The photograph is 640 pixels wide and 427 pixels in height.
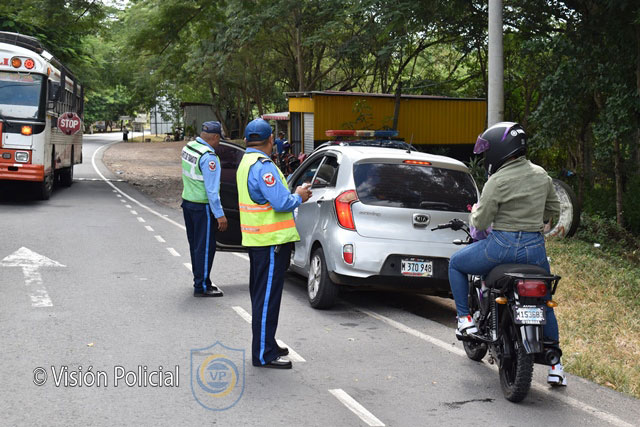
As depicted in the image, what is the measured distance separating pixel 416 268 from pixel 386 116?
62.8 feet

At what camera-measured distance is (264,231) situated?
6.02 meters

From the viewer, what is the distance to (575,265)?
10492mm

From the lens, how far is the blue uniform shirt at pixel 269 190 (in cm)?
595

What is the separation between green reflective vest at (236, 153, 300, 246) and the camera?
19.7 feet

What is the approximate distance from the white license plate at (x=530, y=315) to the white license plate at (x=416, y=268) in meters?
2.59

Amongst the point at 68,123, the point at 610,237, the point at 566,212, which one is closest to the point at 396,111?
the point at 68,123

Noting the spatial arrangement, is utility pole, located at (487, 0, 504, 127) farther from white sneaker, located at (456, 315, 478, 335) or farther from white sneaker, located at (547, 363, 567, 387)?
white sneaker, located at (547, 363, 567, 387)

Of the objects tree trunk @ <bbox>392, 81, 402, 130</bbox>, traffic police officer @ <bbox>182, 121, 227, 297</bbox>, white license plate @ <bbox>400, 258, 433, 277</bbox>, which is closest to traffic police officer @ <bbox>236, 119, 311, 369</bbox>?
white license plate @ <bbox>400, 258, 433, 277</bbox>

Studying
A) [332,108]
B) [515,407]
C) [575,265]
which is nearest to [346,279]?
[515,407]

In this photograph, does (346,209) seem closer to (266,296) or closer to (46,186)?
(266,296)

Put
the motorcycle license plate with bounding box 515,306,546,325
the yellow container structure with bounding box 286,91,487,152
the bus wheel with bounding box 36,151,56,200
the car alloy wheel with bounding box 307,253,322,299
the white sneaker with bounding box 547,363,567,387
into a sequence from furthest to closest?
the yellow container structure with bounding box 286,91,487,152, the bus wheel with bounding box 36,151,56,200, the car alloy wheel with bounding box 307,253,322,299, the white sneaker with bounding box 547,363,567,387, the motorcycle license plate with bounding box 515,306,546,325

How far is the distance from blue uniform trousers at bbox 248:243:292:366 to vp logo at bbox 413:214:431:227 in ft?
6.95

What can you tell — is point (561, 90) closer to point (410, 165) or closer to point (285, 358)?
point (410, 165)

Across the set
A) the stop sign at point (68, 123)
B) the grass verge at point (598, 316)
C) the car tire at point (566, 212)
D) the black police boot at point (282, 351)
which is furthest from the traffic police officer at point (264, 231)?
the stop sign at point (68, 123)
